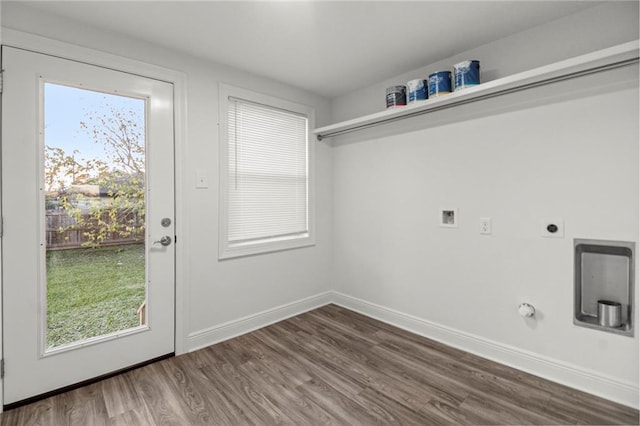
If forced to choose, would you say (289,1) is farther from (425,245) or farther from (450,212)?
(425,245)

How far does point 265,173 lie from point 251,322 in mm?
1404

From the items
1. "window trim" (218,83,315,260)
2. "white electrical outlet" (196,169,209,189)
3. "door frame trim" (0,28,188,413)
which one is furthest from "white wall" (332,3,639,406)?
"door frame trim" (0,28,188,413)

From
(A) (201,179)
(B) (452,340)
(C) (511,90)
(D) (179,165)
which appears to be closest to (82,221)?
(D) (179,165)

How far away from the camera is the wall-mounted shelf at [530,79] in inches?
63.0

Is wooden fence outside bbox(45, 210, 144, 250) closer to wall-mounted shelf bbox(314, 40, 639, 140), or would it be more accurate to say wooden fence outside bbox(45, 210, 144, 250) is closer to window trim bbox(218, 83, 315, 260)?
window trim bbox(218, 83, 315, 260)

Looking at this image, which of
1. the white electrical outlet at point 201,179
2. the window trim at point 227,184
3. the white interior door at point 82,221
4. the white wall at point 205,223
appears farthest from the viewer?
the window trim at point 227,184

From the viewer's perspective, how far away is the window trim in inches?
103

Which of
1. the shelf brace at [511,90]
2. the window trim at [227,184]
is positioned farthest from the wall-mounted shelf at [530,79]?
the window trim at [227,184]

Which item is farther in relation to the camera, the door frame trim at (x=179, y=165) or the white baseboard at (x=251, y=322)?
the white baseboard at (x=251, y=322)

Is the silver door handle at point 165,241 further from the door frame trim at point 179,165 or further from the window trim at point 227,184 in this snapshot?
the window trim at point 227,184

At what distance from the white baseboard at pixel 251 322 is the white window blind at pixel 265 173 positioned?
27.8 inches

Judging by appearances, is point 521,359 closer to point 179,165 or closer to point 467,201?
point 467,201

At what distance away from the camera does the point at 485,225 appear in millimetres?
2301

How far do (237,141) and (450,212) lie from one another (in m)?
1.93
